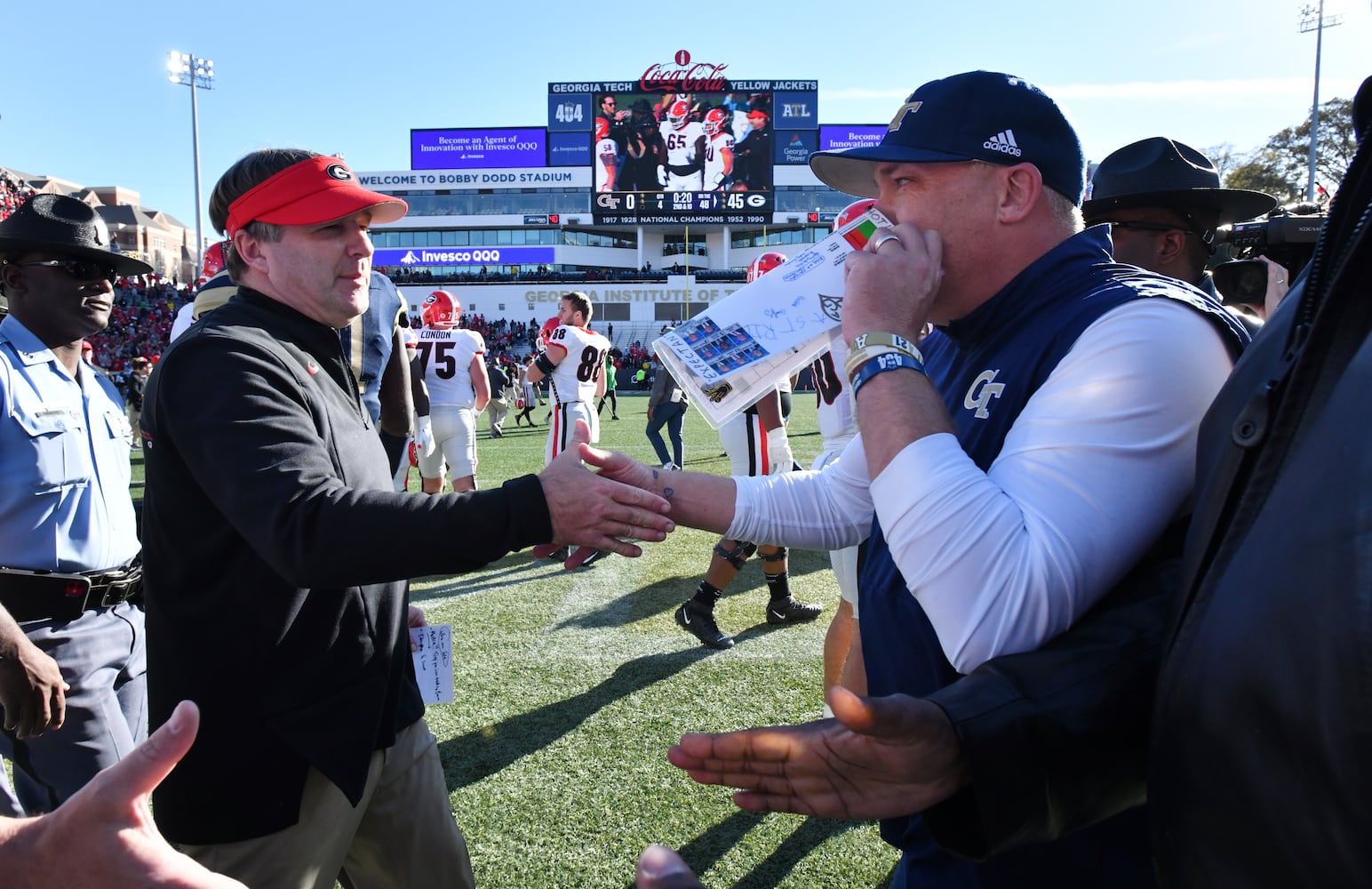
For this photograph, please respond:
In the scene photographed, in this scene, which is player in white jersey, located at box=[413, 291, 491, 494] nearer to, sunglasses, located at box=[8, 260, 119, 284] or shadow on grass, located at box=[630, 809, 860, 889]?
sunglasses, located at box=[8, 260, 119, 284]

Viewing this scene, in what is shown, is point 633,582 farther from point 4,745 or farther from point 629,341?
point 629,341

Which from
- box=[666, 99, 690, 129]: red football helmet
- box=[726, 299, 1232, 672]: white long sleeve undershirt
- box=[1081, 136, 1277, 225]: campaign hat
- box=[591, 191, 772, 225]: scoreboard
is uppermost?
box=[666, 99, 690, 129]: red football helmet

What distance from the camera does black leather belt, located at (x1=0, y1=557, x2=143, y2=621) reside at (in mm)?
2729

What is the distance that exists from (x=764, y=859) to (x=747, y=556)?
311 centimetres

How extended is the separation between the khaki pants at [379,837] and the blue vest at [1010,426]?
1.24 meters

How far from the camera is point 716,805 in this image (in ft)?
11.5

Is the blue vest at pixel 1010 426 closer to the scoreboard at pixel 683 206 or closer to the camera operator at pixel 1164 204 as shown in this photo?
the camera operator at pixel 1164 204

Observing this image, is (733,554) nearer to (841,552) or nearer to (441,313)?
(841,552)

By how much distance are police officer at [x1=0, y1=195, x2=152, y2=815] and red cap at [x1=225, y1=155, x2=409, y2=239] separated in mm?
1467

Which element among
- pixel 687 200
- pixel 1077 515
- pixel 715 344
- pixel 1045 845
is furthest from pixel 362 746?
pixel 687 200

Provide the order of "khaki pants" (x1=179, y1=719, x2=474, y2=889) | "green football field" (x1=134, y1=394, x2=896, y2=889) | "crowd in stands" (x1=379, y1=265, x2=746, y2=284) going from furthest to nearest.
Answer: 1. "crowd in stands" (x1=379, y1=265, x2=746, y2=284)
2. "green football field" (x1=134, y1=394, x2=896, y2=889)
3. "khaki pants" (x1=179, y1=719, x2=474, y2=889)

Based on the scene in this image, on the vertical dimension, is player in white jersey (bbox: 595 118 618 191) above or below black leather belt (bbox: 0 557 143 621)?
above

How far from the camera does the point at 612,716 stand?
4.38 m

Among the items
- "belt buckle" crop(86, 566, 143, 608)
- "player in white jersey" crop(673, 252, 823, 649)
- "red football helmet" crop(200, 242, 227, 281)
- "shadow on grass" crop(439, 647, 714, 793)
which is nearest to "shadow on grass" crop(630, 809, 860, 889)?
"shadow on grass" crop(439, 647, 714, 793)
